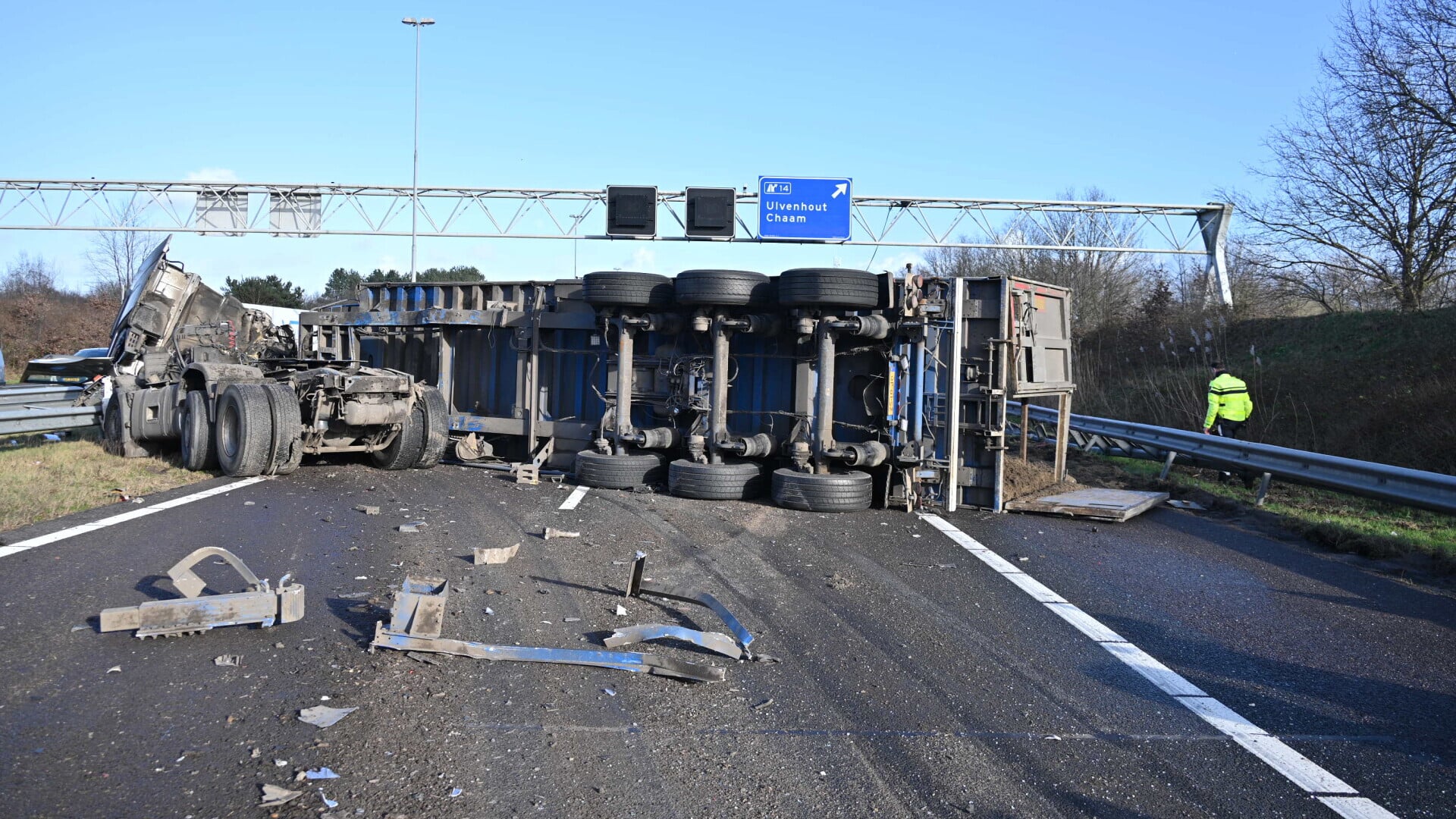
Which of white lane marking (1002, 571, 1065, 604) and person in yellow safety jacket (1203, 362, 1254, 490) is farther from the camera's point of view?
person in yellow safety jacket (1203, 362, 1254, 490)

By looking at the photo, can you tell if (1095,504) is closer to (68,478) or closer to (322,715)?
(322,715)

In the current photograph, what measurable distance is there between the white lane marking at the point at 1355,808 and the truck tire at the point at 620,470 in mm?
7789

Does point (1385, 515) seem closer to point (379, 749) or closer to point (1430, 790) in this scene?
point (1430, 790)

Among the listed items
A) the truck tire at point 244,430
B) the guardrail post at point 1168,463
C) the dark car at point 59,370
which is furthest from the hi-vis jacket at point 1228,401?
the dark car at point 59,370

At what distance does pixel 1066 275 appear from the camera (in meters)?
34.7

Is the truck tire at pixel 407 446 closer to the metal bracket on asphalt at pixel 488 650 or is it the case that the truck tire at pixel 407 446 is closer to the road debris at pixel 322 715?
the metal bracket on asphalt at pixel 488 650

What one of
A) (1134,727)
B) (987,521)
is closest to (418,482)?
(987,521)

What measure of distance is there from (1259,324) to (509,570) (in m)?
22.1

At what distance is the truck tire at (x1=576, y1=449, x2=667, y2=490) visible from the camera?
423 inches

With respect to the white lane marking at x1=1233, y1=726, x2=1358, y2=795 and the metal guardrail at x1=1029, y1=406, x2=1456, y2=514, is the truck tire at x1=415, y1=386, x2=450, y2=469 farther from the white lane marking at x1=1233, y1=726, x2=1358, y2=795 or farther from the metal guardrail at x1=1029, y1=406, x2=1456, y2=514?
the white lane marking at x1=1233, y1=726, x2=1358, y2=795

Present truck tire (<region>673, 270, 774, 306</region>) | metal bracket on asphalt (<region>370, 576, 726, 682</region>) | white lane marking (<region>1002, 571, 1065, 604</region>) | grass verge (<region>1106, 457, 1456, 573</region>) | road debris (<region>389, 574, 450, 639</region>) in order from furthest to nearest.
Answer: truck tire (<region>673, 270, 774, 306</region>)
grass verge (<region>1106, 457, 1456, 573</region>)
white lane marking (<region>1002, 571, 1065, 604</region>)
road debris (<region>389, 574, 450, 639</region>)
metal bracket on asphalt (<region>370, 576, 726, 682</region>)

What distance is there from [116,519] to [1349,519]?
35.6 feet

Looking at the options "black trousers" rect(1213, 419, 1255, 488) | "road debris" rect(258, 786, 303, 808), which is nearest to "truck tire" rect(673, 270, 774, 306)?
"black trousers" rect(1213, 419, 1255, 488)

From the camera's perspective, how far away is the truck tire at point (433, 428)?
1209 centimetres
